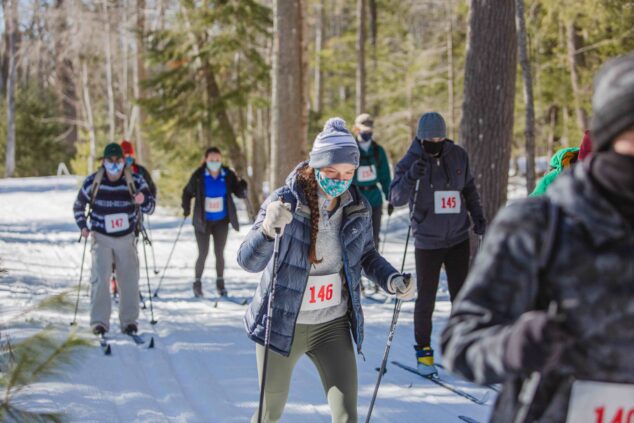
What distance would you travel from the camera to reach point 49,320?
2887 millimetres

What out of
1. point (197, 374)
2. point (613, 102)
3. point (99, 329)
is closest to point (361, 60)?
point (99, 329)

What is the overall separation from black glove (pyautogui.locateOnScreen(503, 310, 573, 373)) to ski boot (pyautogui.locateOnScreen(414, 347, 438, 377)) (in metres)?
4.49

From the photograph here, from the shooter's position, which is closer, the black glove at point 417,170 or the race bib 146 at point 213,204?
the black glove at point 417,170

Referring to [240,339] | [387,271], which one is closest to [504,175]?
[240,339]

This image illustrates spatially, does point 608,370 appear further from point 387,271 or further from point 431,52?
point 431,52

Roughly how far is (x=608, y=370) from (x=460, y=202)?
4338 millimetres

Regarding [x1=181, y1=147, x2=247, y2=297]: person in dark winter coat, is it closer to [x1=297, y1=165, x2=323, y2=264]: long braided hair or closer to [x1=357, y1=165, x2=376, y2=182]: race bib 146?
[x1=357, y1=165, x2=376, y2=182]: race bib 146

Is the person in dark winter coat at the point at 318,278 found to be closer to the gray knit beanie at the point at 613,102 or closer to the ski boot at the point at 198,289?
the gray knit beanie at the point at 613,102

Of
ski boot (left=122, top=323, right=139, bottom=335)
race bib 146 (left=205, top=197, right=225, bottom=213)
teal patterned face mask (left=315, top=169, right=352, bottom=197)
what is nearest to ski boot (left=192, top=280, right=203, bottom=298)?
race bib 146 (left=205, top=197, right=225, bottom=213)

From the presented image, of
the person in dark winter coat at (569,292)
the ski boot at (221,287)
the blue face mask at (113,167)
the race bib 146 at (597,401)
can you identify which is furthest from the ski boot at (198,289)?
the race bib 146 at (597,401)

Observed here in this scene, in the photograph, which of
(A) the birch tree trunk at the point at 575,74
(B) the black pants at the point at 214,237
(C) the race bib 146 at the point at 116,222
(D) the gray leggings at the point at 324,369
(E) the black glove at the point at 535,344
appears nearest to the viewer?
(E) the black glove at the point at 535,344

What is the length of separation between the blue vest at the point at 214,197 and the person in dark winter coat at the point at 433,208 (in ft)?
13.0

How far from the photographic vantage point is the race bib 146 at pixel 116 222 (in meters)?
6.93

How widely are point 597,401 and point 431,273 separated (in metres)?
4.12
